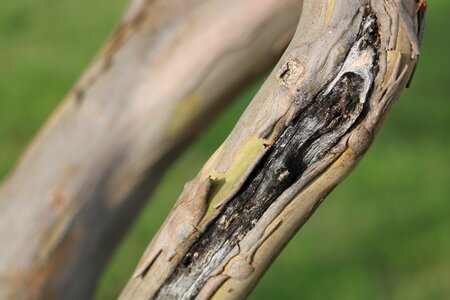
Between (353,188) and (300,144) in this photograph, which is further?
(353,188)

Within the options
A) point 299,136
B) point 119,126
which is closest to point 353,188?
point 119,126

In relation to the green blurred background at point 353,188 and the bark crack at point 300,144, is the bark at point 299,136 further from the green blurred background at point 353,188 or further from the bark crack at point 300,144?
the green blurred background at point 353,188

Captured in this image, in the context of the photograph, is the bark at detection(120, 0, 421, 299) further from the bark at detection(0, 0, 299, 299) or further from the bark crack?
the bark at detection(0, 0, 299, 299)

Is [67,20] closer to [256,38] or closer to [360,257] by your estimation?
[360,257]

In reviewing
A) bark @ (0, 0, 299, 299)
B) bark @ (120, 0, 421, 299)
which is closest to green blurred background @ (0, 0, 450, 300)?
bark @ (0, 0, 299, 299)

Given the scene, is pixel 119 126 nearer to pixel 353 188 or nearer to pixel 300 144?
pixel 300 144

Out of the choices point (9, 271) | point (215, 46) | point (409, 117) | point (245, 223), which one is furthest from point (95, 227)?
point (409, 117)
